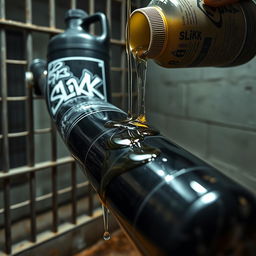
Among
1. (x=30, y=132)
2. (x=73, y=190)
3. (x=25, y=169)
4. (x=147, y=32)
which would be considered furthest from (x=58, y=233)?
(x=147, y=32)

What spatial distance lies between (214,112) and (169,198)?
3.63ft

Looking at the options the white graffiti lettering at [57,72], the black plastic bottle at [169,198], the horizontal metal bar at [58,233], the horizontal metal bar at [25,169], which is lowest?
the horizontal metal bar at [58,233]

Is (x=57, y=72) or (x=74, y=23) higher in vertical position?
(x=74, y=23)

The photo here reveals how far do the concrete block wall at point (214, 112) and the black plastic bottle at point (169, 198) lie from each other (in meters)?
0.86

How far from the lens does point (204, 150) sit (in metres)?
1.36

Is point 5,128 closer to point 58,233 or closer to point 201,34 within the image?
point 58,233

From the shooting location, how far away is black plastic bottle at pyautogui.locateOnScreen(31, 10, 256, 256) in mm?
222

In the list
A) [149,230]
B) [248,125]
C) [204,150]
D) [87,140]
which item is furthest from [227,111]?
[149,230]

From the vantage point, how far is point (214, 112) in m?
1.27

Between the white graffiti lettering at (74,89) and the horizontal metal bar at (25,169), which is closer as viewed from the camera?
the white graffiti lettering at (74,89)

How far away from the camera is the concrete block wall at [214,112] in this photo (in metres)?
1.10

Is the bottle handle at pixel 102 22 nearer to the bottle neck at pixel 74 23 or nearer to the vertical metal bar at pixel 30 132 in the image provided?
the bottle neck at pixel 74 23

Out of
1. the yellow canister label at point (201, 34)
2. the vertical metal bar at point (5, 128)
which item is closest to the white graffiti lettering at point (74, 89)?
the yellow canister label at point (201, 34)

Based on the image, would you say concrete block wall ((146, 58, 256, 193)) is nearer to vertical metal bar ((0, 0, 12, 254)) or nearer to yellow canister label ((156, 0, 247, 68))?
yellow canister label ((156, 0, 247, 68))
